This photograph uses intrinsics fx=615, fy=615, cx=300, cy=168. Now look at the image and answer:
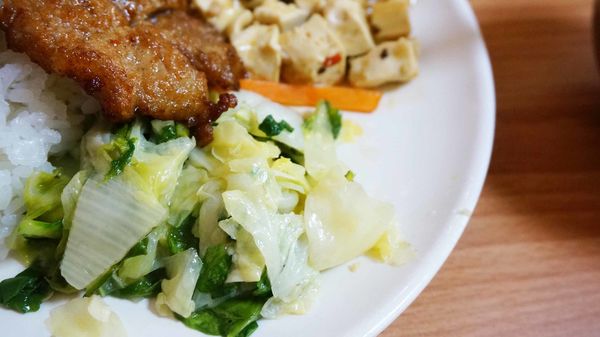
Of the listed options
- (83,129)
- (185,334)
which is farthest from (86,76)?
(185,334)

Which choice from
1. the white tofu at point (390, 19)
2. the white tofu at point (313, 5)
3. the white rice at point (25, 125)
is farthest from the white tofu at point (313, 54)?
the white rice at point (25, 125)

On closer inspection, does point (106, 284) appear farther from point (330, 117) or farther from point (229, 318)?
point (330, 117)

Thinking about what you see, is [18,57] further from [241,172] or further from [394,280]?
[394,280]

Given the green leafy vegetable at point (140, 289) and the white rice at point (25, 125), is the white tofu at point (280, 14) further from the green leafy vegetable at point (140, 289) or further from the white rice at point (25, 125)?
the green leafy vegetable at point (140, 289)

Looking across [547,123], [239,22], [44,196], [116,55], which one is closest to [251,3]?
[239,22]

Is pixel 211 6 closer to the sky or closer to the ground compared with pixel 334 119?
closer to the sky

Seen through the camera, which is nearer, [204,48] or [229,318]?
[229,318]
